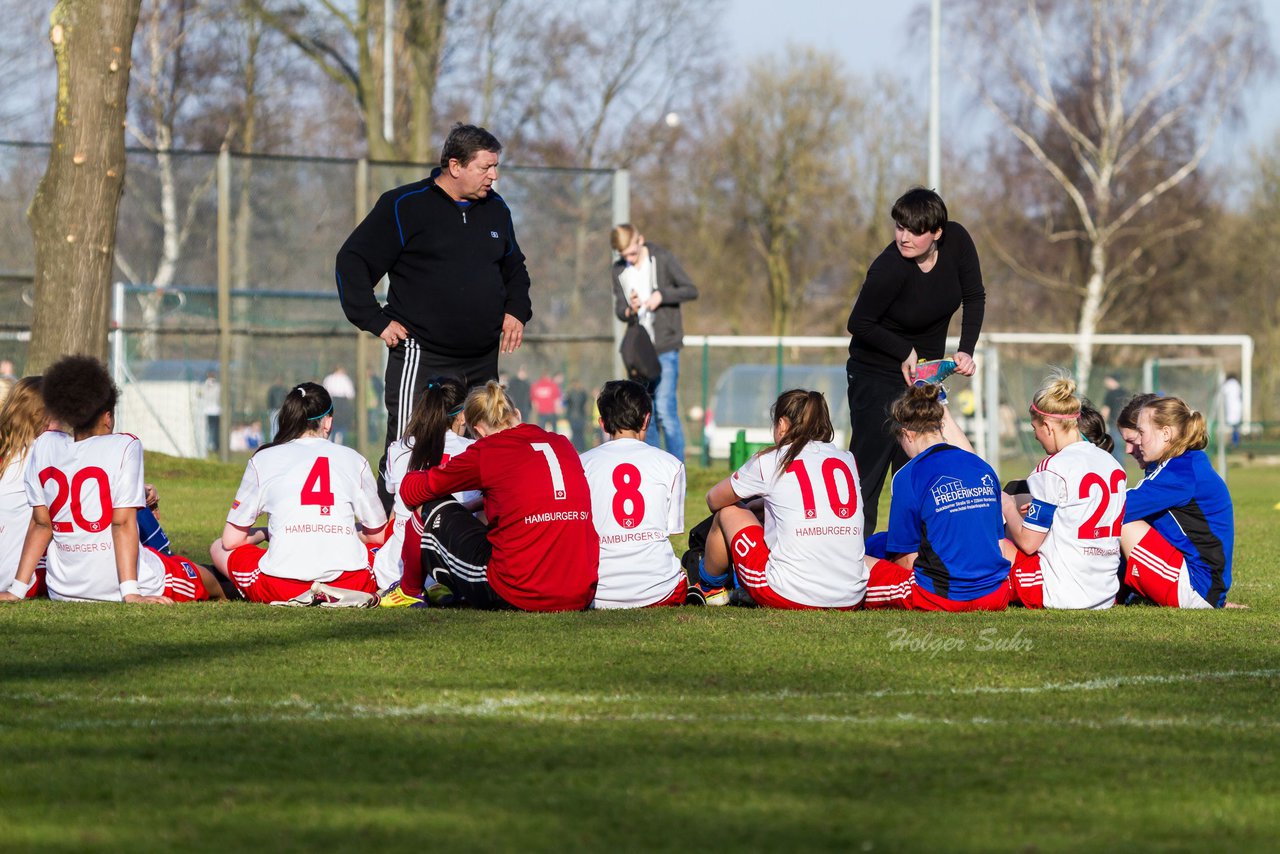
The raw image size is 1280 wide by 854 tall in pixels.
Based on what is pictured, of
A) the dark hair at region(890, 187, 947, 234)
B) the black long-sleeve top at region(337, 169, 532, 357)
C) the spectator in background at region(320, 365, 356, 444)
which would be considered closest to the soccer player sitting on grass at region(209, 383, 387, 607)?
the black long-sleeve top at region(337, 169, 532, 357)

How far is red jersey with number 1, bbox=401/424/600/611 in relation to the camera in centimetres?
715

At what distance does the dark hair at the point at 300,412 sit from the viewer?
764 centimetres

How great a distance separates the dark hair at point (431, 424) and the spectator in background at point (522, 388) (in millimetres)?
11448

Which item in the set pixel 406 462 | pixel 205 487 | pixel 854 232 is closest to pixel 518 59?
pixel 854 232

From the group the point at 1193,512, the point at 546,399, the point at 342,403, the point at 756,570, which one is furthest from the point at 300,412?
the point at 546,399

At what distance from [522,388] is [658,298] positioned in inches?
230

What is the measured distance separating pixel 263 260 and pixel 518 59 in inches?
710

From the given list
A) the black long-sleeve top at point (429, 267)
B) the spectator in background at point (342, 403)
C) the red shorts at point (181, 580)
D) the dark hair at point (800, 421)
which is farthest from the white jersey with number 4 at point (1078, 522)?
the spectator in background at point (342, 403)

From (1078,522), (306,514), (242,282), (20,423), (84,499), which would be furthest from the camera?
(242,282)

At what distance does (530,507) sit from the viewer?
23.4 ft

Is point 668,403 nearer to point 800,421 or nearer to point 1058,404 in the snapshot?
point 1058,404

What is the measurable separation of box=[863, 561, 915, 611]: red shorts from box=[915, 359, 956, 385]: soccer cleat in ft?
3.87

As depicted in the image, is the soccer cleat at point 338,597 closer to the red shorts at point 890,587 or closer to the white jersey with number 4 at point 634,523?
the white jersey with number 4 at point 634,523

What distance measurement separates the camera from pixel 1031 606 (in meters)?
7.86
